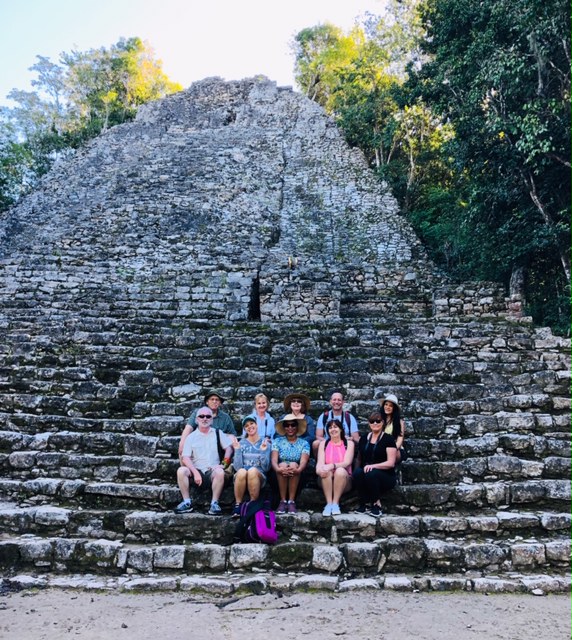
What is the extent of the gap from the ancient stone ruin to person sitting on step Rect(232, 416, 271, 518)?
0.28m

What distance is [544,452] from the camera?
14.9ft

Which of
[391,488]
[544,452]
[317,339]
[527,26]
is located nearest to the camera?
[391,488]

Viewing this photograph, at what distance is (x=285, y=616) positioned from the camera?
283 centimetres

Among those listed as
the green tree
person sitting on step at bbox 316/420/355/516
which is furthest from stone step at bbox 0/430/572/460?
the green tree

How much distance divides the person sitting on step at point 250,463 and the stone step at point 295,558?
1.43 feet

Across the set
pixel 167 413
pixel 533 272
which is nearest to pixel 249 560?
pixel 167 413

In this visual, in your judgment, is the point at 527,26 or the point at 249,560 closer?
the point at 249,560

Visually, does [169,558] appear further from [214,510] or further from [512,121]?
[512,121]

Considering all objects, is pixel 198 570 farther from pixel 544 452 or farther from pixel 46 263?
pixel 46 263

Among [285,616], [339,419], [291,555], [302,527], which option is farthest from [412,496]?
[285,616]

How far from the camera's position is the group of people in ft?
12.7

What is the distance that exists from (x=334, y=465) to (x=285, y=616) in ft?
4.21

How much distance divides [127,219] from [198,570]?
453 inches

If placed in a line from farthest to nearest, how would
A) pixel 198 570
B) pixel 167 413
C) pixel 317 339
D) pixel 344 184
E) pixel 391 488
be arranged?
pixel 344 184 < pixel 317 339 < pixel 167 413 < pixel 391 488 < pixel 198 570
